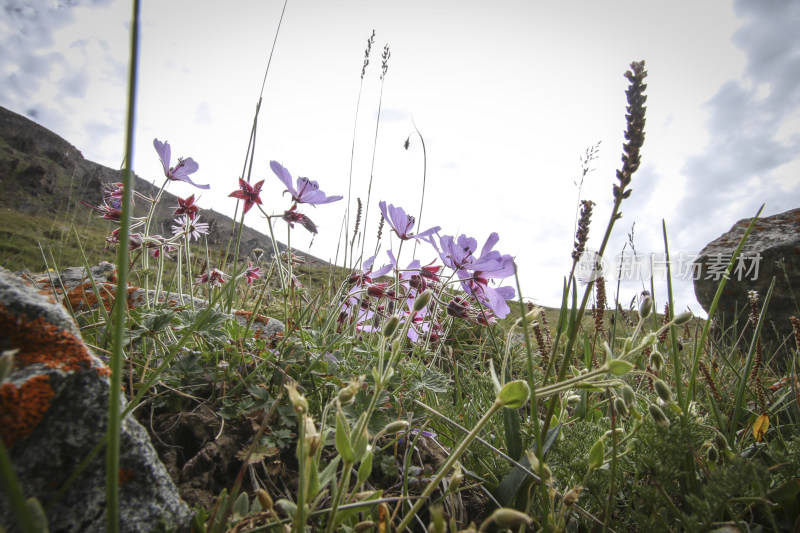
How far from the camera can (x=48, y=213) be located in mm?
48844

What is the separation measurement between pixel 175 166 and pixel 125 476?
1.54 m

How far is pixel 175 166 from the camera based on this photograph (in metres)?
1.92

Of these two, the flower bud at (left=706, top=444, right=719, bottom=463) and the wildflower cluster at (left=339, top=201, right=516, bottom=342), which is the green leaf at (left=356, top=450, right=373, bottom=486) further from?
the flower bud at (left=706, top=444, right=719, bottom=463)

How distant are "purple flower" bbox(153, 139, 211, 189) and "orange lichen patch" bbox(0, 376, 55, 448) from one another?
4.55 ft

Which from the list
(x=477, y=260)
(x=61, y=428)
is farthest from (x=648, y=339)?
(x=61, y=428)

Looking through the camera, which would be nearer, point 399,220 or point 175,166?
point 399,220

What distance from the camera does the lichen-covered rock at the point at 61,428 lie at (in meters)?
0.68

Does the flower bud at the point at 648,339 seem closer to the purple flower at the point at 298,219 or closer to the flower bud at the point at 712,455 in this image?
the flower bud at the point at 712,455

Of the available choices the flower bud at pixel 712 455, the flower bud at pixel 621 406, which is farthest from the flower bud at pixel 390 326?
the flower bud at pixel 712 455

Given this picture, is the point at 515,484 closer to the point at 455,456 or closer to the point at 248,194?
the point at 455,456

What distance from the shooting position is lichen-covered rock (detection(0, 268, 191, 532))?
676 millimetres

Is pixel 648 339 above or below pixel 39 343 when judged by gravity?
above

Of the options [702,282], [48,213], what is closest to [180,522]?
[702,282]

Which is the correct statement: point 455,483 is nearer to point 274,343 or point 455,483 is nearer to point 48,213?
point 274,343
